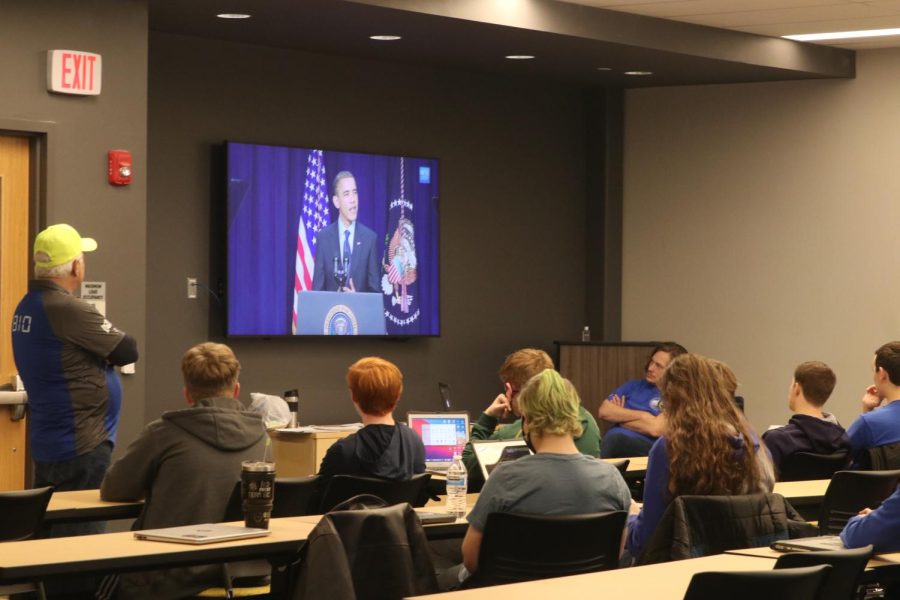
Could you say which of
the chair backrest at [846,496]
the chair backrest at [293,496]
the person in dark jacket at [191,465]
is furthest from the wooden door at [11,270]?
the chair backrest at [846,496]

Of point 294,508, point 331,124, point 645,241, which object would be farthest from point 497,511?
point 645,241

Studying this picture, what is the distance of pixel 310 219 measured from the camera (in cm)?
893

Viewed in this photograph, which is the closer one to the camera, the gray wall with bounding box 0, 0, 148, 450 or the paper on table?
the gray wall with bounding box 0, 0, 148, 450

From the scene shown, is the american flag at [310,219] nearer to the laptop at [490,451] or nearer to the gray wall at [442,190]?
the gray wall at [442,190]

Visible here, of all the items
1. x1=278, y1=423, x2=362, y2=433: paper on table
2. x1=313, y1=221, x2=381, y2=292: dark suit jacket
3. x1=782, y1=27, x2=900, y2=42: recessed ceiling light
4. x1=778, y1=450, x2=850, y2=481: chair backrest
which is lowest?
x1=278, y1=423, x2=362, y2=433: paper on table

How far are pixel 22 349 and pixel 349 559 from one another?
2.46 meters

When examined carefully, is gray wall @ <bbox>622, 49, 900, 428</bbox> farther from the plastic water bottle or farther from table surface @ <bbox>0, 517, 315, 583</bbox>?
table surface @ <bbox>0, 517, 315, 583</bbox>

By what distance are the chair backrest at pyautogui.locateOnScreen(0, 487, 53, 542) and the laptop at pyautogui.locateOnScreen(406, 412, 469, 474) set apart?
93.3 inches

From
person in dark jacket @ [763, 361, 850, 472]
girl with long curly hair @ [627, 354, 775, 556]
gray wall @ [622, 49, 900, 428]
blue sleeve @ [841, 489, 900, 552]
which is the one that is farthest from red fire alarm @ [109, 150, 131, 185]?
gray wall @ [622, 49, 900, 428]

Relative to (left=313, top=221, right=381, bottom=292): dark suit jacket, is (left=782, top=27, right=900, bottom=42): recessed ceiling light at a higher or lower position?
higher

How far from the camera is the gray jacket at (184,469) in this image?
14.7 ft

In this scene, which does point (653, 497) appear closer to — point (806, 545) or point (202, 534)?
point (806, 545)

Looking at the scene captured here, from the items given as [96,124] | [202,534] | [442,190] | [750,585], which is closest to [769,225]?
[442,190]

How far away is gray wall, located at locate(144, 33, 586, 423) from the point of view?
27.7 ft
